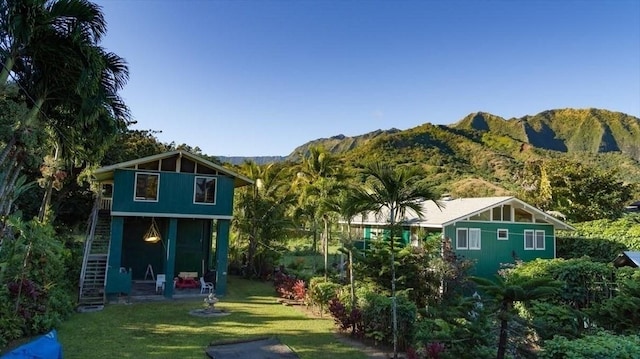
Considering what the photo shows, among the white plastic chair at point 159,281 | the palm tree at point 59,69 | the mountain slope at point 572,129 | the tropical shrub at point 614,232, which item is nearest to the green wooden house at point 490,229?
the tropical shrub at point 614,232

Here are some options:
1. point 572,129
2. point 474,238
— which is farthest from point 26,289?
point 572,129

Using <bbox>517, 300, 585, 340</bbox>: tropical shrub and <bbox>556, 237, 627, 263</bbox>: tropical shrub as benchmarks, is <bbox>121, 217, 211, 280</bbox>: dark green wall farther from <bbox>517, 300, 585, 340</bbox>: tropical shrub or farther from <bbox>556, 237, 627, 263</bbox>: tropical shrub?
<bbox>556, 237, 627, 263</bbox>: tropical shrub

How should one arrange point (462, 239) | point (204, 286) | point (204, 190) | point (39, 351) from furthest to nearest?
point (462, 239), point (204, 190), point (204, 286), point (39, 351)

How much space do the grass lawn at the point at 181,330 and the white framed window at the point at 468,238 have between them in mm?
10093

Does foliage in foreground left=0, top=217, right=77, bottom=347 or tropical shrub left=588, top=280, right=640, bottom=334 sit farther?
foliage in foreground left=0, top=217, right=77, bottom=347

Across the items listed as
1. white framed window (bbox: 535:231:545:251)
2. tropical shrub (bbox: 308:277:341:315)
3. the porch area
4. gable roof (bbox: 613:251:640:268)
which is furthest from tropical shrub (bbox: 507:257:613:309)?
the porch area

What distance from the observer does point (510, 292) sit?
562cm

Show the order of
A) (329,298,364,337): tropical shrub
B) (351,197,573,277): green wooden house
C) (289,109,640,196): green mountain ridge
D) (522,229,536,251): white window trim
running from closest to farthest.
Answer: (329,298,364,337): tropical shrub → (351,197,573,277): green wooden house → (522,229,536,251): white window trim → (289,109,640,196): green mountain ridge

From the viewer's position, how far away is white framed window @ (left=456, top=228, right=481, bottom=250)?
20650 millimetres

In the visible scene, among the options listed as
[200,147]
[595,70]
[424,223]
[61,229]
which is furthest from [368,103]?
[61,229]

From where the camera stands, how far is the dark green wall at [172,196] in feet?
55.0

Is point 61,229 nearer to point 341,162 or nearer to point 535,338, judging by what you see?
point 341,162

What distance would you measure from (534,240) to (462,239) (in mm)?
5322

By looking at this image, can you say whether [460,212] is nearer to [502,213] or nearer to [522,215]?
[502,213]
